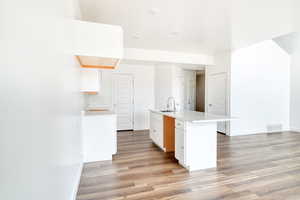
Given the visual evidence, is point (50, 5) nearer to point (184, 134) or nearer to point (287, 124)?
point (184, 134)

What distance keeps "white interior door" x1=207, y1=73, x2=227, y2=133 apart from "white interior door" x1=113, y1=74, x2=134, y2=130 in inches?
109

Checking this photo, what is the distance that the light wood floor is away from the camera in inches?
73.2

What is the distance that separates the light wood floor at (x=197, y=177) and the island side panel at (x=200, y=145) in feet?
0.41

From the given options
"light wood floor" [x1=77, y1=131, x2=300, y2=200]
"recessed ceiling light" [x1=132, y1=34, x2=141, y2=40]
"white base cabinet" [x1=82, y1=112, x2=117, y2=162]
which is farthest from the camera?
"recessed ceiling light" [x1=132, y1=34, x2=141, y2=40]

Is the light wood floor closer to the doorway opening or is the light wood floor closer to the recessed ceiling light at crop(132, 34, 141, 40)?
the recessed ceiling light at crop(132, 34, 141, 40)

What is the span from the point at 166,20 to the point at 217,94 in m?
3.16

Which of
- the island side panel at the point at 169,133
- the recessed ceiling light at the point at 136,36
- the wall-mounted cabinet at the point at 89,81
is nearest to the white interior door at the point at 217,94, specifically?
the island side panel at the point at 169,133

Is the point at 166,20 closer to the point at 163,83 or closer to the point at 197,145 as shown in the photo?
the point at 197,145

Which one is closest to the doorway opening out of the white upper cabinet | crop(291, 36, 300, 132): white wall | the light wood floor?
crop(291, 36, 300, 132): white wall

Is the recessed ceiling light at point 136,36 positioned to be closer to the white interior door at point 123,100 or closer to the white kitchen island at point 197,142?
the white interior door at point 123,100

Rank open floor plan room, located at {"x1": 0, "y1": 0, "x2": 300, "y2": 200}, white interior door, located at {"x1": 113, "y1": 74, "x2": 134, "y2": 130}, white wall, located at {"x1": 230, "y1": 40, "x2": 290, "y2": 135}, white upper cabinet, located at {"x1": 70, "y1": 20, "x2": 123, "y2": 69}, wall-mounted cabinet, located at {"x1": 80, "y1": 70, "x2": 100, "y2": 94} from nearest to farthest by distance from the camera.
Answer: open floor plan room, located at {"x1": 0, "y1": 0, "x2": 300, "y2": 200} → white upper cabinet, located at {"x1": 70, "y1": 20, "x2": 123, "y2": 69} → wall-mounted cabinet, located at {"x1": 80, "y1": 70, "x2": 100, "y2": 94} → white wall, located at {"x1": 230, "y1": 40, "x2": 290, "y2": 135} → white interior door, located at {"x1": 113, "y1": 74, "x2": 134, "y2": 130}

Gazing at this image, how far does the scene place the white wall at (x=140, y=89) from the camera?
527 cm

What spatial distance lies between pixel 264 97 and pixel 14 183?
614 cm

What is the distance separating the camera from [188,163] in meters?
2.42
